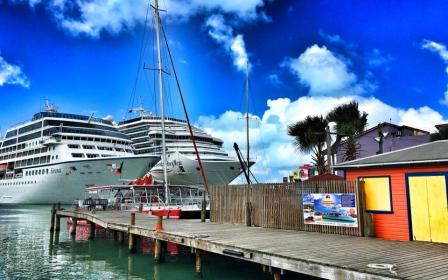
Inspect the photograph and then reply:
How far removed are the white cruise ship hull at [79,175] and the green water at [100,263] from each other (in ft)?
109

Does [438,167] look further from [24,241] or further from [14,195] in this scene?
[14,195]

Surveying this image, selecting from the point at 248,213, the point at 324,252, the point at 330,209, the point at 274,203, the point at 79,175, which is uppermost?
the point at 79,175

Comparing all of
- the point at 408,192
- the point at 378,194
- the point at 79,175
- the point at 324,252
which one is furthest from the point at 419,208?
the point at 79,175

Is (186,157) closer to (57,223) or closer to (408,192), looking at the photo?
(57,223)

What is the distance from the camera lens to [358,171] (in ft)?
44.2

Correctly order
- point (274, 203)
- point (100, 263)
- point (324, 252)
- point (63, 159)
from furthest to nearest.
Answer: point (63, 159), point (100, 263), point (274, 203), point (324, 252)

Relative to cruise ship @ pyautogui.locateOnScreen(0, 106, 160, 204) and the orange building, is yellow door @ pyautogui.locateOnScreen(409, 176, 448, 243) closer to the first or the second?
the orange building

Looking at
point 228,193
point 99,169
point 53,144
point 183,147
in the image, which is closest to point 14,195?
point 53,144

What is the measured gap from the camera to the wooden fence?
1337 cm

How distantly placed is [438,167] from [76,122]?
206 feet

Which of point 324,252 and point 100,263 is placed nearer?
point 324,252

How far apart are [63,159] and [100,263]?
1812 inches

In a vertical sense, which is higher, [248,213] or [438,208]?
[438,208]

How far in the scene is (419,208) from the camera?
11727mm
